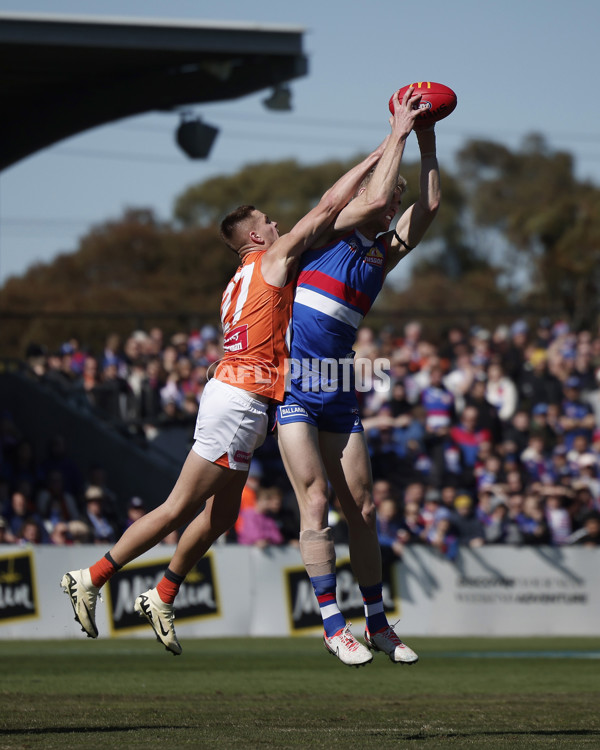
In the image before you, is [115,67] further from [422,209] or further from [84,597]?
[84,597]

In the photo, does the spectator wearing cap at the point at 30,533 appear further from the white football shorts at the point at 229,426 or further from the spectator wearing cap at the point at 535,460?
the white football shorts at the point at 229,426

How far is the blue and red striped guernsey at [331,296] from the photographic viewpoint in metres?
7.31

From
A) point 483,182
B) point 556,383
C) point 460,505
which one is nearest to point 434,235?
point 483,182

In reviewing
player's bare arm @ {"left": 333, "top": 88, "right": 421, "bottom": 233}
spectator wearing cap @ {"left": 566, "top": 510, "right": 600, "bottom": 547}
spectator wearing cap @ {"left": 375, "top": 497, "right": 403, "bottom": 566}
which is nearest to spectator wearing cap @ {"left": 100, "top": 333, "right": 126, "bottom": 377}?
spectator wearing cap @ {"left": 375, "top": 497, "right": 403, "bottom": 566}

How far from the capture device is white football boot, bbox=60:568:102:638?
7457mm

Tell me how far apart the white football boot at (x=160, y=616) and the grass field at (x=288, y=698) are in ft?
1.45

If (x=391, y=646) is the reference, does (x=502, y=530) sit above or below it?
above

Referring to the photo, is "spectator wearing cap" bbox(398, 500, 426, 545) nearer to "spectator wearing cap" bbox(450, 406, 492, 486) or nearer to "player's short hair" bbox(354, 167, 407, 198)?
"spectator wearing cap" bbox(450, 406, 492, 486)

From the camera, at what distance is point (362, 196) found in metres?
7.17

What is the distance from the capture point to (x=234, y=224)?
295 inches

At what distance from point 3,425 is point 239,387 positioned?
1155 cm

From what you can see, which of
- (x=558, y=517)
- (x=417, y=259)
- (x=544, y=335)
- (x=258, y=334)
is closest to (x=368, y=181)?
(x=258, y=334)

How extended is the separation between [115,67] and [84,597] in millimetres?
10317

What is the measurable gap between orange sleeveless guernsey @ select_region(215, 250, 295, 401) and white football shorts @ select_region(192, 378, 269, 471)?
0.25 feet
